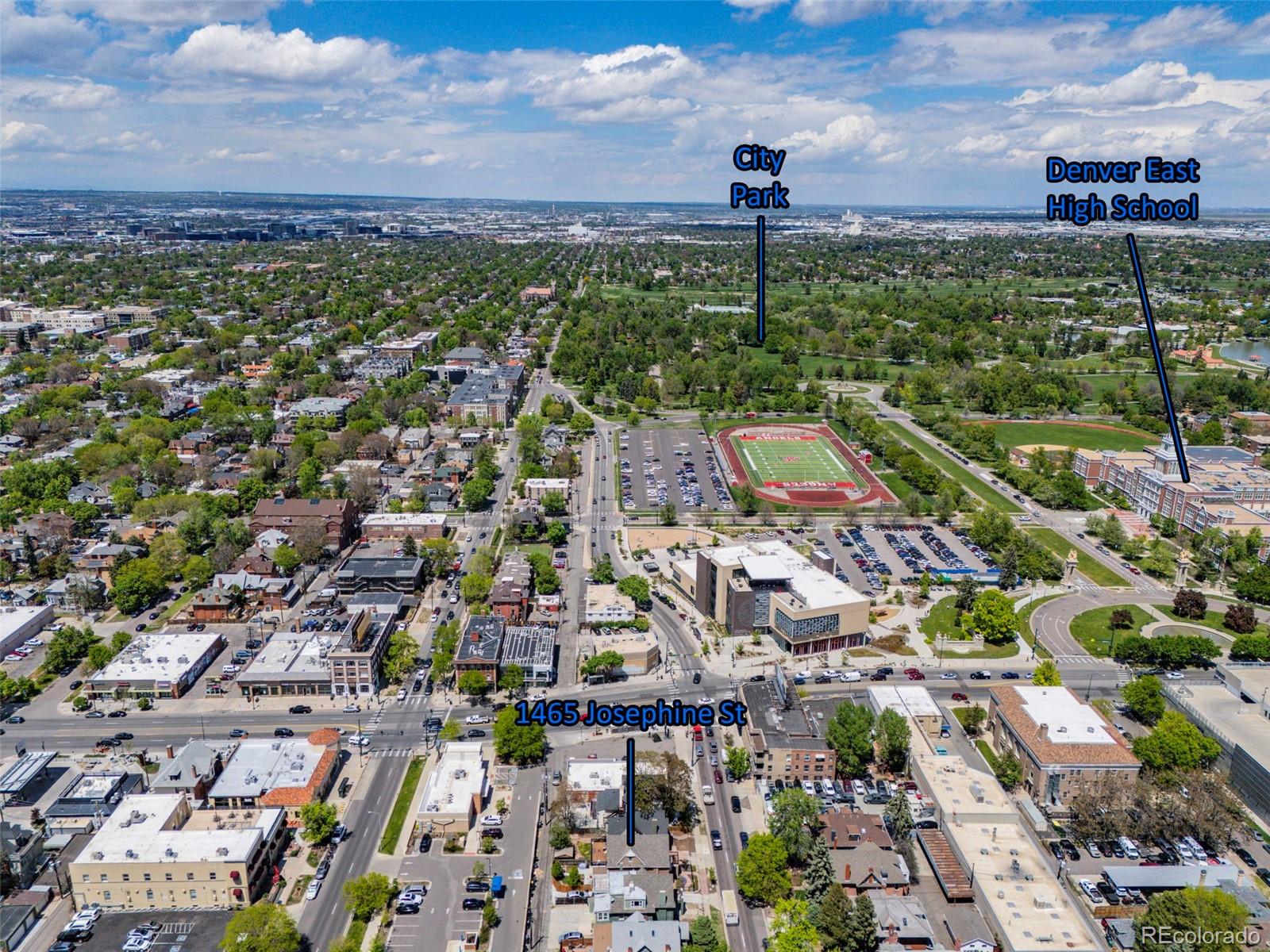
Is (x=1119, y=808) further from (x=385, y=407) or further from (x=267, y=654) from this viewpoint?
(x=385, y=407)

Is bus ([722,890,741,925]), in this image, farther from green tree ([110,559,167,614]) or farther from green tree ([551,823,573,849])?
green tree ([110,559,167,614])

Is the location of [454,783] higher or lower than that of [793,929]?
higher

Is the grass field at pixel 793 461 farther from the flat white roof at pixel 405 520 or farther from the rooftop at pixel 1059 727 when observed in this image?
the rooftop at pixel 1059 727

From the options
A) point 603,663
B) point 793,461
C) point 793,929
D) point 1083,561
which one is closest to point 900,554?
point 1083,561

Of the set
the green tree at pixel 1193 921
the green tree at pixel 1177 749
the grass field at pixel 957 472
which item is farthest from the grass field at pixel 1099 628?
the green tree at pixel 1193 921

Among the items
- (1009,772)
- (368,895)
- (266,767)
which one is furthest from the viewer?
(1009,772)

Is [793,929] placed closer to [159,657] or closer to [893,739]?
[893,739]
